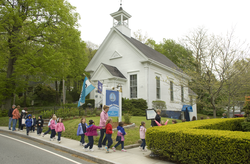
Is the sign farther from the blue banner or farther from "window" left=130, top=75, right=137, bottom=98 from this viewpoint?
"window" left=130, top=75, right=137, bottom=98

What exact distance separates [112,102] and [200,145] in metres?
6.86

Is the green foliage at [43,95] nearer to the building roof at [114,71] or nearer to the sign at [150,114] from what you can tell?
the building roof at [114,71]

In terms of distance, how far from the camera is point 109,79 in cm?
2030

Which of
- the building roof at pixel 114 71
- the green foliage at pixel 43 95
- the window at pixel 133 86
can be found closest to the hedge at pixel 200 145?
the building roof at pixel 114 71

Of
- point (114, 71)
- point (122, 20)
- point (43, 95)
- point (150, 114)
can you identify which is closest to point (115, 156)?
point (150, 114)

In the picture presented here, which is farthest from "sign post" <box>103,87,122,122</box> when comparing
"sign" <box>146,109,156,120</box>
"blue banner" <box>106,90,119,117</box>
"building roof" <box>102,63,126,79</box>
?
"building roof" <box>102,63,126,79</box>

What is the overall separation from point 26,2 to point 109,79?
11.5 m

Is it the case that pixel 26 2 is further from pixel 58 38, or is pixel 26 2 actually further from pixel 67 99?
pixel 67 99

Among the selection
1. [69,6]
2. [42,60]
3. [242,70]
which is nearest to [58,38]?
[42,60]

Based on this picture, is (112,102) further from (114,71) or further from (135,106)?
(114,71)

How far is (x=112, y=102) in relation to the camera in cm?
1145

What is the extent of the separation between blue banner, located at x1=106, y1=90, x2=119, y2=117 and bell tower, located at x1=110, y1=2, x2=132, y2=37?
15178mm

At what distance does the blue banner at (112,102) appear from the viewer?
442 inches

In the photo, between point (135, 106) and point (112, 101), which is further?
point (135, 106)
